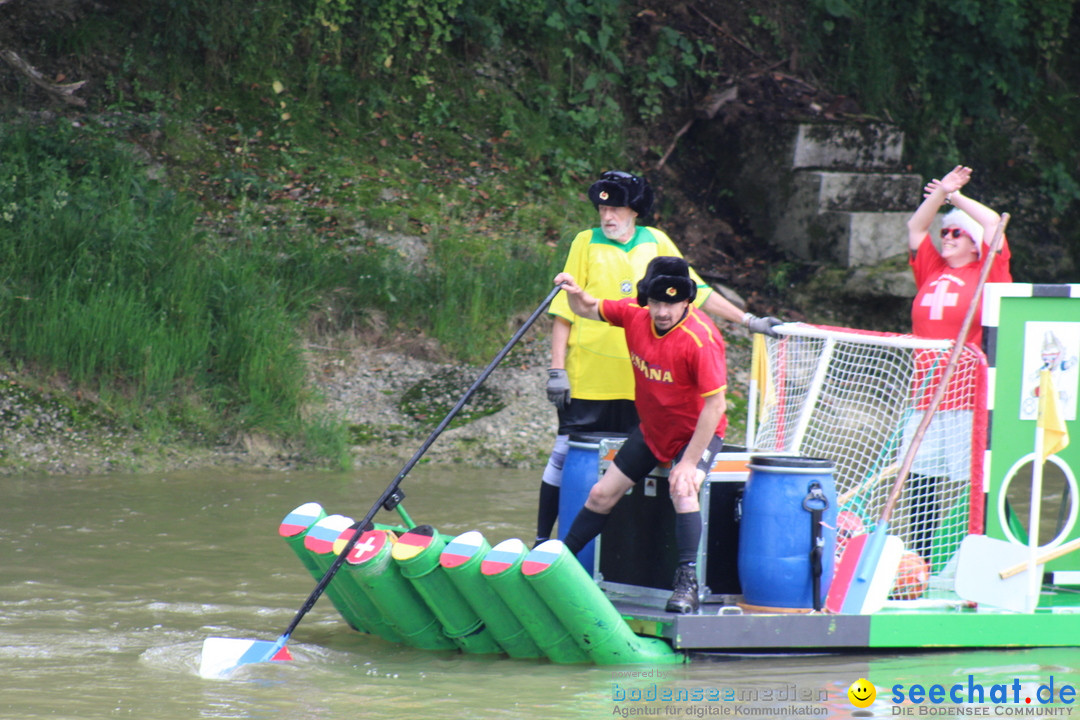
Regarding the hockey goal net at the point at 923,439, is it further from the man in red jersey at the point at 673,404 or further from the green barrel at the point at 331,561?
the green barrel at the point at 331,561

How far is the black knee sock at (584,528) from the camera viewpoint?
17.5ft

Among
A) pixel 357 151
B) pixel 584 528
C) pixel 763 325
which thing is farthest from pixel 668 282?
pixel 357 151

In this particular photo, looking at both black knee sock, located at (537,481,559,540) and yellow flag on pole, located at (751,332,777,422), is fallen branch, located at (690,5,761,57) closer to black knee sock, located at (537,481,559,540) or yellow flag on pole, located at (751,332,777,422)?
yellow flag on pole, located at (751,332,777,422)

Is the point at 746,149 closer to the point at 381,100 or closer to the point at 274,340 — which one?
the point at 381,100

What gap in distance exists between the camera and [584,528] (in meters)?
5.36

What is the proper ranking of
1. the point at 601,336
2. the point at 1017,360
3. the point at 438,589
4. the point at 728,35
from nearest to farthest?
the point at 438,589 < the point at 1017,360 < the point at 601,336 < the point at 728,35

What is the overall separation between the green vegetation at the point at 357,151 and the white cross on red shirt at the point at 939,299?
4.67m

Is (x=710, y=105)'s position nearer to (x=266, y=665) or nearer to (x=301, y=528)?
(x=301, y=528)

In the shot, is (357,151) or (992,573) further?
(357,151)

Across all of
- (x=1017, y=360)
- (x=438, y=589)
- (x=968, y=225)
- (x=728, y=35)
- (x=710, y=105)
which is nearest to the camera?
(x=438, y=589)

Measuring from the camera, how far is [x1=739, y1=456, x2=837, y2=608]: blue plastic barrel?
16.7 ft

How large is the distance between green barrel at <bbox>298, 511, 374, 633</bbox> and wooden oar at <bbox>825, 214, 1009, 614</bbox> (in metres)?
1.95

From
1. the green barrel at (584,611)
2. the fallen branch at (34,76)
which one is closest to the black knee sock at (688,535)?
the green barrel at (584,611)

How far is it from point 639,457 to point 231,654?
70.2 inches
